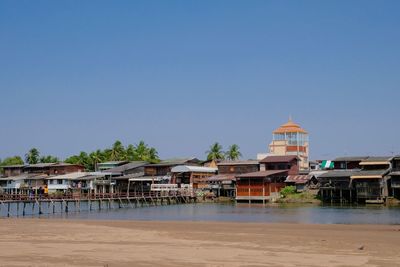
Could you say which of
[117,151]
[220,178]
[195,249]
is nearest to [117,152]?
[117,151]

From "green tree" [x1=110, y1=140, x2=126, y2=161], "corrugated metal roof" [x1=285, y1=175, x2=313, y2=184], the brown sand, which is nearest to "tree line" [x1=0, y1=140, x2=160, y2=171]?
"green tree" [x1=110, y1=140, x2=126, y2=161]

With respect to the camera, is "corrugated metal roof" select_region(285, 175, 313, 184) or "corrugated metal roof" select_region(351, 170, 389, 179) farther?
"corrugated metal roof" select_region(285, 175, 313, 184)

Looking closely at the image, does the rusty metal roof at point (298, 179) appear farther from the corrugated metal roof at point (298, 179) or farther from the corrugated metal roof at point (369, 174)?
the corrugated metal roof at point (369, 174)

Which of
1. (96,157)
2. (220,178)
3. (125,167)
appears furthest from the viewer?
(96,157)

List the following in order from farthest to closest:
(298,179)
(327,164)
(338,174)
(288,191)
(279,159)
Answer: (327,164) → (279,159) → (298,179) → (288,191) → (338,174)

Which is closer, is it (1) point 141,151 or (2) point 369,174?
(2) point 369,174

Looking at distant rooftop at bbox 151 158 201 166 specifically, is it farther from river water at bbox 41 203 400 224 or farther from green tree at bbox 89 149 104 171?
river water at bbox 41 203 400 224

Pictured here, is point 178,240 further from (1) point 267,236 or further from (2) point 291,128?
(2) point 291,128

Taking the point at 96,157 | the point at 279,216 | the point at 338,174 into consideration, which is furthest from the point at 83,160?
the point at 279,216

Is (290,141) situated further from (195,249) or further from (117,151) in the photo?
(195,249)

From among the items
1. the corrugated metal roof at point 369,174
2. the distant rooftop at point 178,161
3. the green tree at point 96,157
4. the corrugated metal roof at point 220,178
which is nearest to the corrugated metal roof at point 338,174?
the corrugated metal roof at point 369,174

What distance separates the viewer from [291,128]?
321 feet

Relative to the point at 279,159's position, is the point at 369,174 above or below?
below

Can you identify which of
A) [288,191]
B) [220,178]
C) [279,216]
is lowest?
[279,216]
